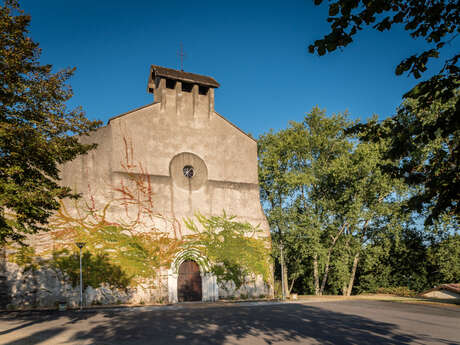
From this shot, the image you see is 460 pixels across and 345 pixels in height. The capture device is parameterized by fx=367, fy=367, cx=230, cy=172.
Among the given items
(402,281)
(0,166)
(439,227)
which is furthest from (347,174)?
(0,166)

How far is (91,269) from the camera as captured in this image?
65.1ft

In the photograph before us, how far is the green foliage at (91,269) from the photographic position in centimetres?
1939

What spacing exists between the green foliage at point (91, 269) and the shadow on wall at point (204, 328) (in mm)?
3728

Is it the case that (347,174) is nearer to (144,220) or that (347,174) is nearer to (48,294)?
(144,220)

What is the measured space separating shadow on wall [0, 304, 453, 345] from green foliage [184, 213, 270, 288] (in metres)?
7.46

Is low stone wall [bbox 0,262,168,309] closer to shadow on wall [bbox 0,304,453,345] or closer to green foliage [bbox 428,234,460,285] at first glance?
shadow on wall [bbox 0,304,453,345]

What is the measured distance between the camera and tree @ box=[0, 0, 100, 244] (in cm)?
1122

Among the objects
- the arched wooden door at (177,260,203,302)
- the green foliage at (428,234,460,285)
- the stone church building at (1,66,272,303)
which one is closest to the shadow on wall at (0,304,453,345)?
the arched wooden door at (177,260,203,302)

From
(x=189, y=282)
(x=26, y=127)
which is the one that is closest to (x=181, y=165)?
(x=189, y=282)

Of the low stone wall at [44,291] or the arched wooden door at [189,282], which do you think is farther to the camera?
the arched wooden door at [189,282]

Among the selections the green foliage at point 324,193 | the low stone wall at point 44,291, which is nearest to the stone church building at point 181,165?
the low stone wall at point 44,291

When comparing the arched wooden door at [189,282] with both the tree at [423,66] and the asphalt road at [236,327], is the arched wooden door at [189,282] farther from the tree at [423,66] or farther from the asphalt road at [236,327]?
the tree at [423,66]

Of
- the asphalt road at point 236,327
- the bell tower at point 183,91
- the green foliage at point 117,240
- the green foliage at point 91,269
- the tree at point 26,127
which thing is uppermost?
the bell tower at point 183,91

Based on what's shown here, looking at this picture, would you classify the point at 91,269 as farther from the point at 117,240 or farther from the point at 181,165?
the point at 181,165
